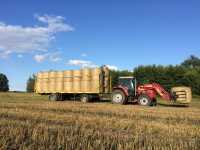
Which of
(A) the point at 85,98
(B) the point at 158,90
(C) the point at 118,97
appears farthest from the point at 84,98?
(B) the point at 158,90

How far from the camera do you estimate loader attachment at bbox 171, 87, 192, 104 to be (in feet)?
81.0

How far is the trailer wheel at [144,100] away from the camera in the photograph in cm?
2459

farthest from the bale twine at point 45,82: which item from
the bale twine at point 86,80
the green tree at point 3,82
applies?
the green tree at point 3,82

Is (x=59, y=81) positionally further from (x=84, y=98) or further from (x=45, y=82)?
(x=84, y=98)

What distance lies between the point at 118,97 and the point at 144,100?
1.82 m

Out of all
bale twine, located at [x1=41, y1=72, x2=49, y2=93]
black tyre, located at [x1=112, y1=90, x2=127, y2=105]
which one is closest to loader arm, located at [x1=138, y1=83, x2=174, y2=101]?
black tyre, located at [x1=112, y1=90, x2=127, y2=105]

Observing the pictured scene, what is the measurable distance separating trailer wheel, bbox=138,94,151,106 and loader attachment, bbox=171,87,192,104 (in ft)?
6.00

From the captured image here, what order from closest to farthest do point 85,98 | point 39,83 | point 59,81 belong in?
point 85,98, point 59,81, point 39,83

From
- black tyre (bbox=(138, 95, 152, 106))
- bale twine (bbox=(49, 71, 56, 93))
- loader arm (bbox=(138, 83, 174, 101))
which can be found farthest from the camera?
bale twine (bbox=(49, 71, 56, 93))

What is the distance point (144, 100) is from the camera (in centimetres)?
2477

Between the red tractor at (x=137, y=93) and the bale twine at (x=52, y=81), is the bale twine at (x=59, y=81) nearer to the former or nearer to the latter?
the bale twine at (x=52, y=81)

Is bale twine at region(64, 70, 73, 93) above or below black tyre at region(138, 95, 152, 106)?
above

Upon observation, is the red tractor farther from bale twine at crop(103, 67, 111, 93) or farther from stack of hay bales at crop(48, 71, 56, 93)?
stack of hay bales at crop(48, 71, 56, 93)

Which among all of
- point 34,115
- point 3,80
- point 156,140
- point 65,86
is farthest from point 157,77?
point 3,80
